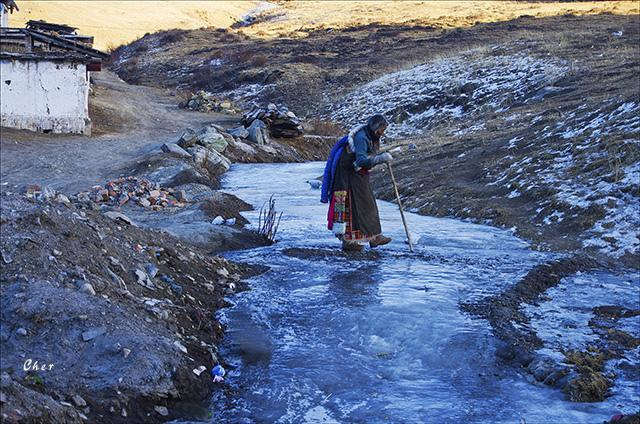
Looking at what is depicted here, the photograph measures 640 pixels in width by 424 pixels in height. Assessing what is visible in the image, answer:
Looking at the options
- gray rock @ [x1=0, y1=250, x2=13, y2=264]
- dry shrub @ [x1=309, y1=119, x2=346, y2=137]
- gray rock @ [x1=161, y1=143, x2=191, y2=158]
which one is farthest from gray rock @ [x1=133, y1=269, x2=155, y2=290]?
dry shrub @ [x1=309, y1=119, x2=346, y2=137]

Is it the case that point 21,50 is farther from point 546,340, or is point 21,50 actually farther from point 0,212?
point 546,340

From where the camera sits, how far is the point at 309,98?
3253 centimetres

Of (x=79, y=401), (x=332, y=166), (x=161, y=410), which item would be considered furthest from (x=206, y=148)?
(x=79, y=401)

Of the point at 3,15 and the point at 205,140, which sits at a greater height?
the point at 3,15

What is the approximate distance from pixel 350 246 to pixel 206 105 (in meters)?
22.7

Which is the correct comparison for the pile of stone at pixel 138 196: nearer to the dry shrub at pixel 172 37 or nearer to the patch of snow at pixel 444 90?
the patch of snow at pixel 444 90

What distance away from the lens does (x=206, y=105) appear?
3072 centimetres

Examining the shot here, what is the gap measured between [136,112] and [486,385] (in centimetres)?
2494

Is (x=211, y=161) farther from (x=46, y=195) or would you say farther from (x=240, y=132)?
(x=46, y=195)

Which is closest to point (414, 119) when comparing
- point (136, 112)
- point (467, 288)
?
point (136, 112)

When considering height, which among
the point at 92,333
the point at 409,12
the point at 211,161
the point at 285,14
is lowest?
the point at 92,333

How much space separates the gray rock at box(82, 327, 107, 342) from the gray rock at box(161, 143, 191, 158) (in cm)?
1363

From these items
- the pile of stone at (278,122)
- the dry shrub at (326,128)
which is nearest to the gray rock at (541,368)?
the pile of stone at (278,122)

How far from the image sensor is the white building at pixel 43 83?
22.4 meters
